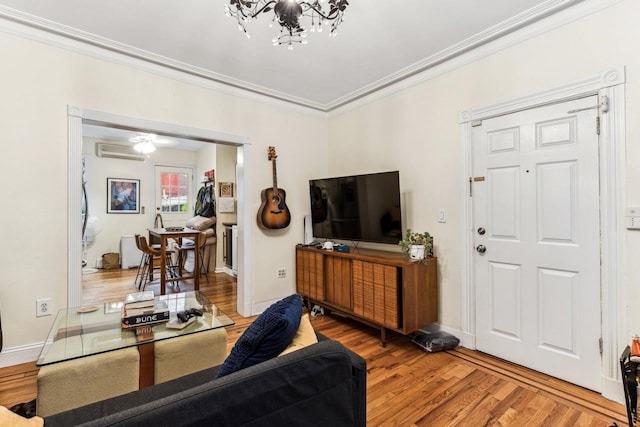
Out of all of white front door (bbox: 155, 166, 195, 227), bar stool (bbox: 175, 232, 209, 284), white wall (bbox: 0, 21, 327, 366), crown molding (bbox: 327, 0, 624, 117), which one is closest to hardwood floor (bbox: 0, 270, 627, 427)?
white wall (bbox: 0, 21, 327, 366)

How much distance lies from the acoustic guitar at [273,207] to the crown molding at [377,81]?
3.23ft

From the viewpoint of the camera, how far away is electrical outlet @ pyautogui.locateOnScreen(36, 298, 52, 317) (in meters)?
2.47

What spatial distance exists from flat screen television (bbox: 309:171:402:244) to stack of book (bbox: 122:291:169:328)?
1.97 metres

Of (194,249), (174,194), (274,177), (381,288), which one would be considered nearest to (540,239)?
(381,288)

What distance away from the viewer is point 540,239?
2268mm

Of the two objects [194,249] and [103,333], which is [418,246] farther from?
[194,249]

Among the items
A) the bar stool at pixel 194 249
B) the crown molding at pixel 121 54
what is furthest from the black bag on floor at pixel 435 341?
the bar stool at pixel 194 249

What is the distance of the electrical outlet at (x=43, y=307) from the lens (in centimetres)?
247

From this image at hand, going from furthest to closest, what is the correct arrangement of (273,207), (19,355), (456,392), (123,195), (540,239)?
(123,195) → (273,207) → (19,355) → (540,239) → (456,392)

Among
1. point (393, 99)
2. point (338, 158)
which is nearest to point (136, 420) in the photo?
point (393, 99)

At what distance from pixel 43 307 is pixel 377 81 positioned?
146 inches

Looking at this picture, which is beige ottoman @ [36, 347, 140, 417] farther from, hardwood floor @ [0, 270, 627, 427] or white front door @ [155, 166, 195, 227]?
white front door @ [155, 166, 195, 227]

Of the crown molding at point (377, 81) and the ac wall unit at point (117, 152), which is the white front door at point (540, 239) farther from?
the ac wall unit at point (117, 152)

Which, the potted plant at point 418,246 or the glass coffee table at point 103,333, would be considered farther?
the potted plant at point 418,246
